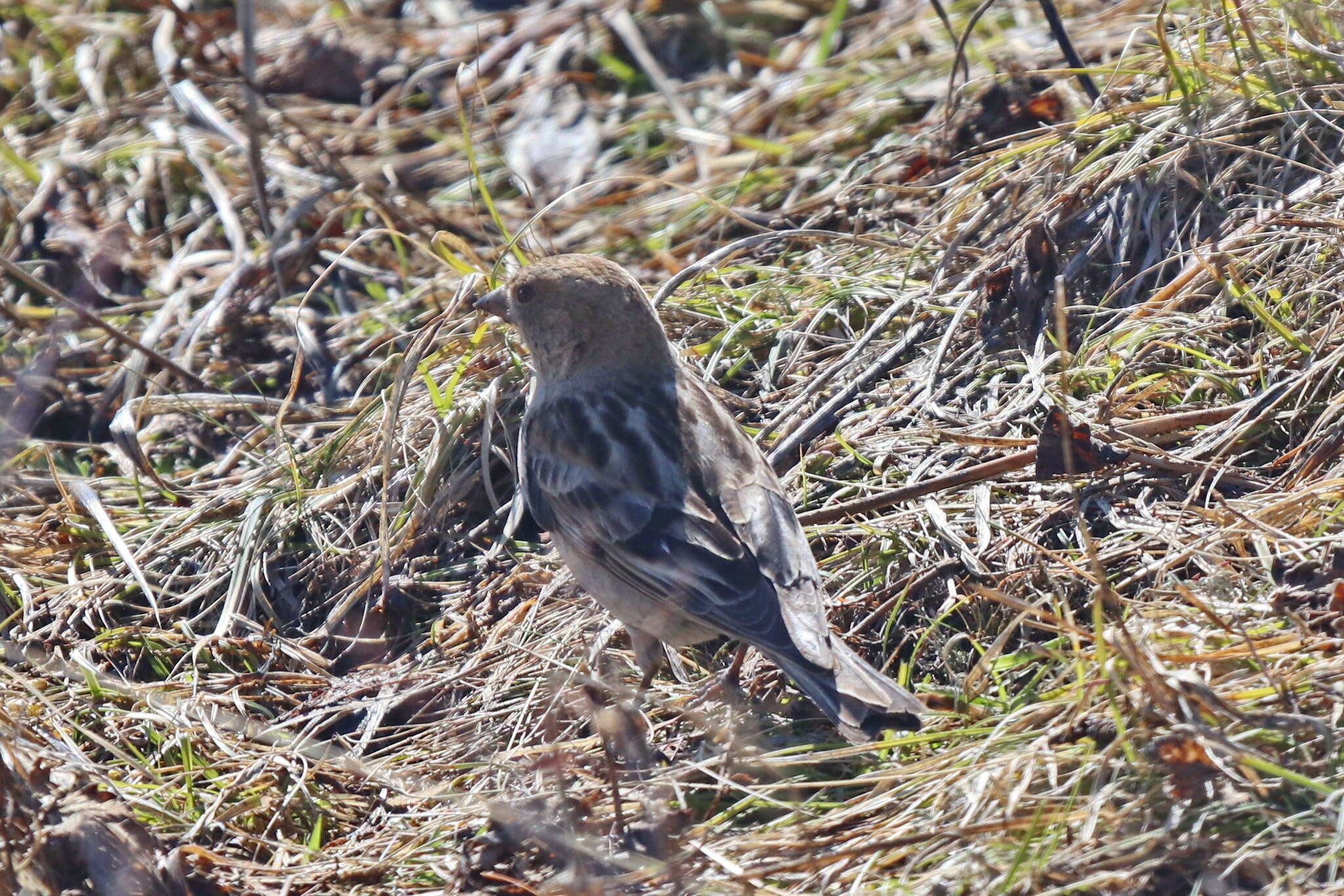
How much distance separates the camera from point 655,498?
4547 mm

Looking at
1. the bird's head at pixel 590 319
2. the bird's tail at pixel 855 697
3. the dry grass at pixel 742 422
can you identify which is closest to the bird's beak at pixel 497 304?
the bird's head at pixel 590 319

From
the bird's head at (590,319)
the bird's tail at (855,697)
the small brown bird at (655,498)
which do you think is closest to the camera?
the bird's tail at (855,697)

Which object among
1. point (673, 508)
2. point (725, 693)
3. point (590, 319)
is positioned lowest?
point (725, 693)

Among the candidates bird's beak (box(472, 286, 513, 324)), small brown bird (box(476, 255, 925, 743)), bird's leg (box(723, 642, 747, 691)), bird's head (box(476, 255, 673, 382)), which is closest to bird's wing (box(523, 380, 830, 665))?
small brown bird (box(476, 255, 925, 743))

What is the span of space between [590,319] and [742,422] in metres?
0.83

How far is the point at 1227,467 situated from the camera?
443cm

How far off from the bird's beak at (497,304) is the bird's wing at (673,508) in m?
0.44

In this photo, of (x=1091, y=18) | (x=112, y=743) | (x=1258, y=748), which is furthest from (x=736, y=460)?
(x=1091, y=18)

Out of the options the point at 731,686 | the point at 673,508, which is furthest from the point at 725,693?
the point at 673,508

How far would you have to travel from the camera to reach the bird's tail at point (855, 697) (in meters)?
3.76

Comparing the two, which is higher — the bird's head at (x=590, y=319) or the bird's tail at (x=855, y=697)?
the bird's head at (x=590, y=319)

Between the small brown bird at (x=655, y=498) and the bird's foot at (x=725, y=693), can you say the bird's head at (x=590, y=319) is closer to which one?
the small brown bird at (x=655, y=498)

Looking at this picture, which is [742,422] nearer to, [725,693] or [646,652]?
[646,652]

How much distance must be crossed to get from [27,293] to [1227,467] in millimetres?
5872
